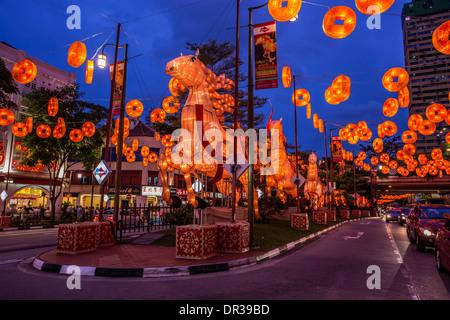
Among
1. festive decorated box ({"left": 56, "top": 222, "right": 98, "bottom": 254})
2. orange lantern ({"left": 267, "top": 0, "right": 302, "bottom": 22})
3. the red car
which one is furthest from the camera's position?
festive decorated box ({"left": 56, "top": 222, "right": 98, "bottom": 254})

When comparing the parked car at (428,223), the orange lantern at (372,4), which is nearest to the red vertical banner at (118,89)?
the orange lantern at (372,4)

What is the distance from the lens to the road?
518cm

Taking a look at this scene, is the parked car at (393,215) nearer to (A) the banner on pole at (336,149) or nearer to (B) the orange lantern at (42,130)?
A: (A) the banner on pole at (336,149)

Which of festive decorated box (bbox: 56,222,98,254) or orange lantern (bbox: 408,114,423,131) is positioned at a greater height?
orange lantern (bbox: 408,114,423,131)

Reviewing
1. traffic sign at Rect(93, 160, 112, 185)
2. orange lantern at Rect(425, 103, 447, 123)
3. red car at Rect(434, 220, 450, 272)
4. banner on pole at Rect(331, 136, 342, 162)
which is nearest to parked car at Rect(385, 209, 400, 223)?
banner on pole at Rect(331, 136, 342, 162)

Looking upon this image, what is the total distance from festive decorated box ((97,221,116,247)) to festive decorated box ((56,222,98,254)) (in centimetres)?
109

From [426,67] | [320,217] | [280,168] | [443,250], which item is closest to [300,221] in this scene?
[280,168]

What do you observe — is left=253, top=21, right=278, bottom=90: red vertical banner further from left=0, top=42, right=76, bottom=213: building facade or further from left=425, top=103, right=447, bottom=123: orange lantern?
left=0, top=42, right=76, bottom=213: building facade

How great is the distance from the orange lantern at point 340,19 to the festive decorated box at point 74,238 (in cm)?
896

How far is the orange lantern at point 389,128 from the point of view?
1706 centimetres

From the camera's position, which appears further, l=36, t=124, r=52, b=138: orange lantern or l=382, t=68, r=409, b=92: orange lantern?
l=36, t=124, r=52, b=138: orange lantern

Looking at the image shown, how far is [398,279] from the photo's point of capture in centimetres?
649

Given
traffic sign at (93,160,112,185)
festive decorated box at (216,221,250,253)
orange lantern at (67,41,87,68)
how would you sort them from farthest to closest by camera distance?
1. orange lantern at (67,41,87,68)
2. traffic sign at (93,160,112,185)
3. festive decorated box at (216,221,250,253)
